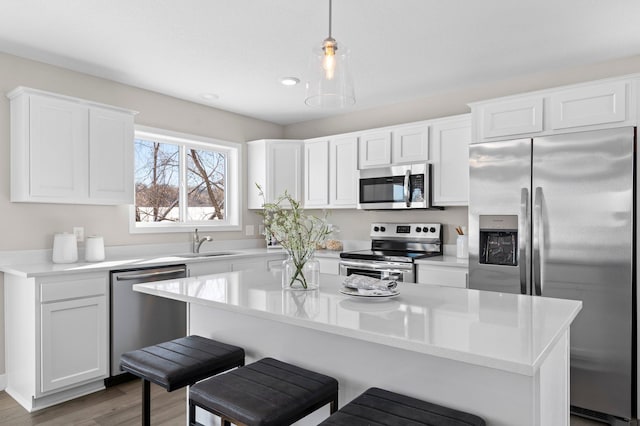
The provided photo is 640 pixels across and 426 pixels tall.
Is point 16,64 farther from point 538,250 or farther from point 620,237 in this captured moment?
point 620,237

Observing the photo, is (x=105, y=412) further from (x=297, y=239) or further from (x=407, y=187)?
(x=407, y=187)

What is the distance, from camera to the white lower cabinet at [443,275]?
3338 millimetres

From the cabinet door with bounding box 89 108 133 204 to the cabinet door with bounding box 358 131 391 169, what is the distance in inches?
85.1

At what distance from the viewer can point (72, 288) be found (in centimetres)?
284

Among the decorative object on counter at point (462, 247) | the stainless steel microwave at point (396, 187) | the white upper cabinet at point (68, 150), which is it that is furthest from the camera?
the stainless steel microwave at point (396, 187)

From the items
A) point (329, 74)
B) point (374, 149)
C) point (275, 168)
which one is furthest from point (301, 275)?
point (275, 168)

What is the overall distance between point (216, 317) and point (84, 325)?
1.32m

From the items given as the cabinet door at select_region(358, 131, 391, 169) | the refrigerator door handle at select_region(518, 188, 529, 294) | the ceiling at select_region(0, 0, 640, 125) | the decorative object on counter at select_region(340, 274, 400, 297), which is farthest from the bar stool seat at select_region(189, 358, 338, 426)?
the cabinet door at select_region(358, 131, 391, 169)

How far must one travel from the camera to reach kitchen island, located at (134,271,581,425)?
1.21 meters

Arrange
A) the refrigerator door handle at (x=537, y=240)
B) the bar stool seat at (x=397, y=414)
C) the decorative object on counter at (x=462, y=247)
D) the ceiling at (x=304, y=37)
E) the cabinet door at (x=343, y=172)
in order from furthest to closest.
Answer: the cabinet door at (x=343, y=172) → the decorative object on counter at (x=462, y=247) → the refrigerator door handle at (x=537, y=240) → the ceiling at (x=304, y=37) → the bar stool seat at (x=397, y=414)

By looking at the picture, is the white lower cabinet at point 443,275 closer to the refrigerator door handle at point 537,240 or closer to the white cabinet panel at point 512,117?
the refrigerator door handle at point 537,240

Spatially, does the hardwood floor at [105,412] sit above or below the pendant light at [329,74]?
below

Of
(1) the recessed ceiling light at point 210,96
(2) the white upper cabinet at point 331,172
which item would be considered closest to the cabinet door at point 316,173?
(2) the white upper cabinet at point 331,172

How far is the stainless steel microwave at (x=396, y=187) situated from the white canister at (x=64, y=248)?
255cm
